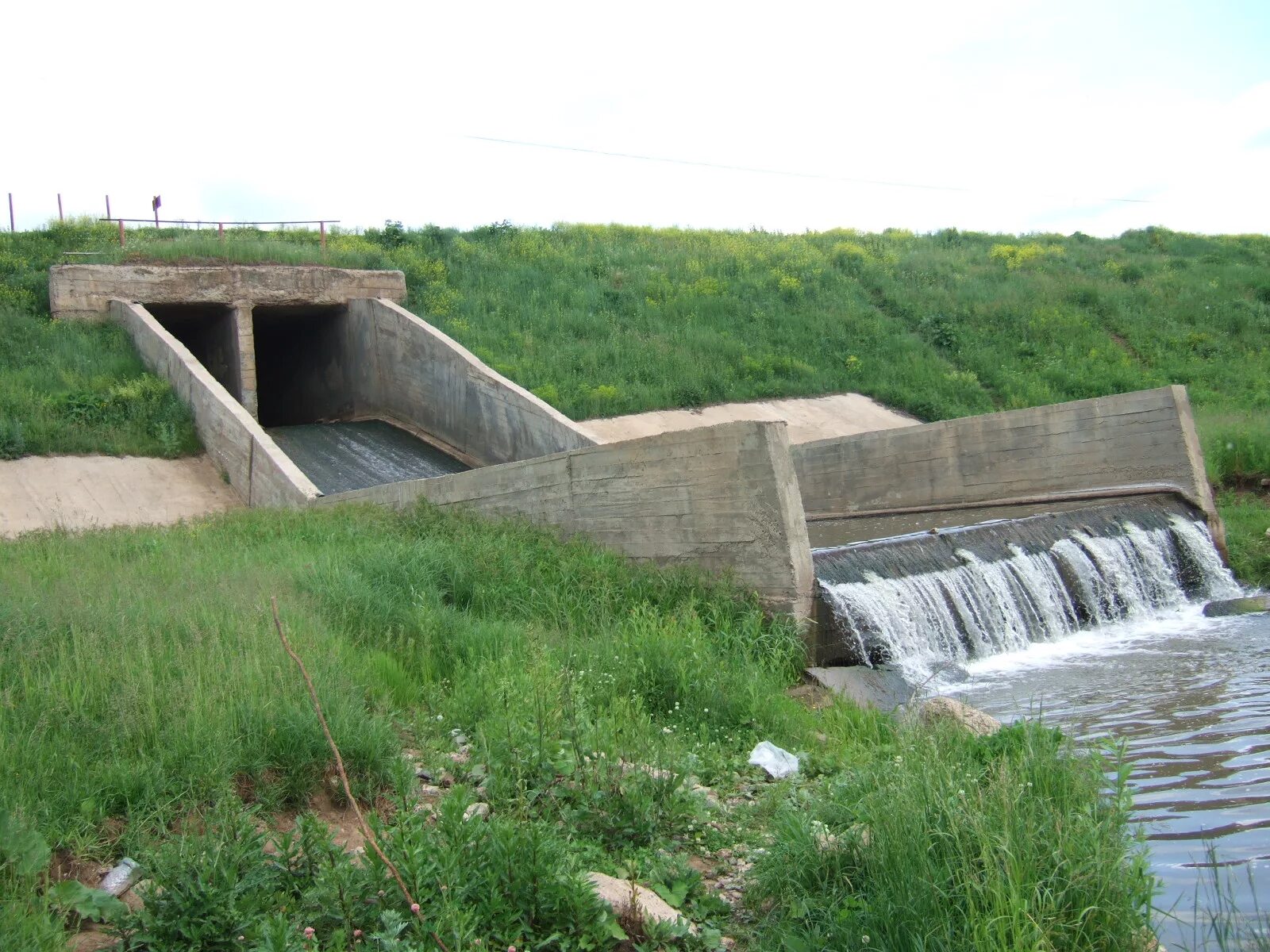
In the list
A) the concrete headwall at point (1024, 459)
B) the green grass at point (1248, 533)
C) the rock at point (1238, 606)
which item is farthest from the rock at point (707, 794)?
the green grass at point (1248, 533)

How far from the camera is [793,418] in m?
20.0

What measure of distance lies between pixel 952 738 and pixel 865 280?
23.8 m

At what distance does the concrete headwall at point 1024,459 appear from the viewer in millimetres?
12852

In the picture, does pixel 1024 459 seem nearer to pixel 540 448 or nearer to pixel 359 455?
pixel 540 448

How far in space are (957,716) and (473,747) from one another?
269 centimetres

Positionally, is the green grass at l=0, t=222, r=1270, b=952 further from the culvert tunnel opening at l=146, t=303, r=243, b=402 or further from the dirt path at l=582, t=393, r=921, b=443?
the culvert tunnel opening at l=146, t=303, r=243, b=402

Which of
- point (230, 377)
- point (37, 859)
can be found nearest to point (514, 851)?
point (37, 859)

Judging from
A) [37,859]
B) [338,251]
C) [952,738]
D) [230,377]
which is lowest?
[952,738]

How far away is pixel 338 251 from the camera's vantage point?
22484 millimetres

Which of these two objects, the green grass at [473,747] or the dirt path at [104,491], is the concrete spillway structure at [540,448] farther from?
the green grass at [473,747]

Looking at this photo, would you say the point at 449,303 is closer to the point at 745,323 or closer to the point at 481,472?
the point at 745,323

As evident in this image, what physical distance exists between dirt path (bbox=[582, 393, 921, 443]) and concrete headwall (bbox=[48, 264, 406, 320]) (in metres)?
6.13

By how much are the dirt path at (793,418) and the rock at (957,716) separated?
11531 mm

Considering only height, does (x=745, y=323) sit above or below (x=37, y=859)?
above
